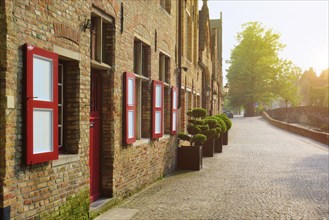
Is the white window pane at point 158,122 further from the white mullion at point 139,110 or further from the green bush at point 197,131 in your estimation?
the green bush at point 197,131

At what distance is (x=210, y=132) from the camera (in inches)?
546

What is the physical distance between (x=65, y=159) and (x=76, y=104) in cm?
86

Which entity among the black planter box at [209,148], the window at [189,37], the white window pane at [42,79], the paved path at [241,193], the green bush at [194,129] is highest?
the window at [189,37]

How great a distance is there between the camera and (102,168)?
24.5ft

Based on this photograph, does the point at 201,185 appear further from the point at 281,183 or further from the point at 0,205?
the point at 0,205

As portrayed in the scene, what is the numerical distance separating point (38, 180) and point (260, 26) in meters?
53.1

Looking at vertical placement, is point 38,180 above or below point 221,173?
above

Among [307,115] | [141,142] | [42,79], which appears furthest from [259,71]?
[42,79]

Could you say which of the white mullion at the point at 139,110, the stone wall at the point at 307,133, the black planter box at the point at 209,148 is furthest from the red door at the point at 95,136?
the stone wall at the point at 307,133

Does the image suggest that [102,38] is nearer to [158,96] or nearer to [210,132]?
[158,96]

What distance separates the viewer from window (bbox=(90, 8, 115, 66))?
22.6 ft

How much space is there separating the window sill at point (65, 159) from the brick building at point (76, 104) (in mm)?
14

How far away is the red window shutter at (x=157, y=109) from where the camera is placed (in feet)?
32.1

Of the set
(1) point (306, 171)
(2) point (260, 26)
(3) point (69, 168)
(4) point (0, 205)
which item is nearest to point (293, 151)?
(1) point (306, 171)
